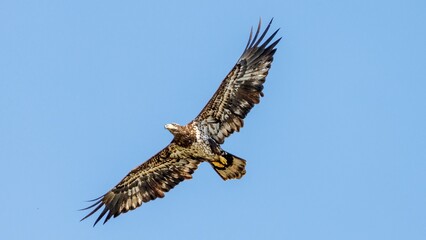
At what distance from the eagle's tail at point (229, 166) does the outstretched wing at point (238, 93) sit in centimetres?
47

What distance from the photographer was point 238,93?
2769cm

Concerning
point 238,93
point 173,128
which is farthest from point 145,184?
point 238,93

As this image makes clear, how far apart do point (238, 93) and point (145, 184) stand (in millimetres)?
3261

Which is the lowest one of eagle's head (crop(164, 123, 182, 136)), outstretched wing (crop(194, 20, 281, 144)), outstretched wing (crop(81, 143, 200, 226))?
outstretched wing (crop(81, 143, 200, 226))

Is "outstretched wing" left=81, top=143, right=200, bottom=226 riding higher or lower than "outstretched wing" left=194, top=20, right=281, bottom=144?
lower

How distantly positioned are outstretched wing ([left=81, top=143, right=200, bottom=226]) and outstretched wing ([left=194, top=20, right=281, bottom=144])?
1.15 meters

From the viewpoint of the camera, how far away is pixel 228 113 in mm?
27891

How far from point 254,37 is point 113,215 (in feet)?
17.7

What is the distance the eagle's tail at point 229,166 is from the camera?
2780 cm

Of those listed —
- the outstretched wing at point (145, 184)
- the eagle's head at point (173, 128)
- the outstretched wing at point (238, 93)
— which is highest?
the outstretched wing at point (238, 93)

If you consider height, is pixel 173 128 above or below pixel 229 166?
above

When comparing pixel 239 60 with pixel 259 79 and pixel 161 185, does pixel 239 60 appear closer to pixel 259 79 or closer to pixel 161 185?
pixel 259 79

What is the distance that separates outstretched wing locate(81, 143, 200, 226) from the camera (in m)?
28.6

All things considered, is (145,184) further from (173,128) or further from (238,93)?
(238,93)
